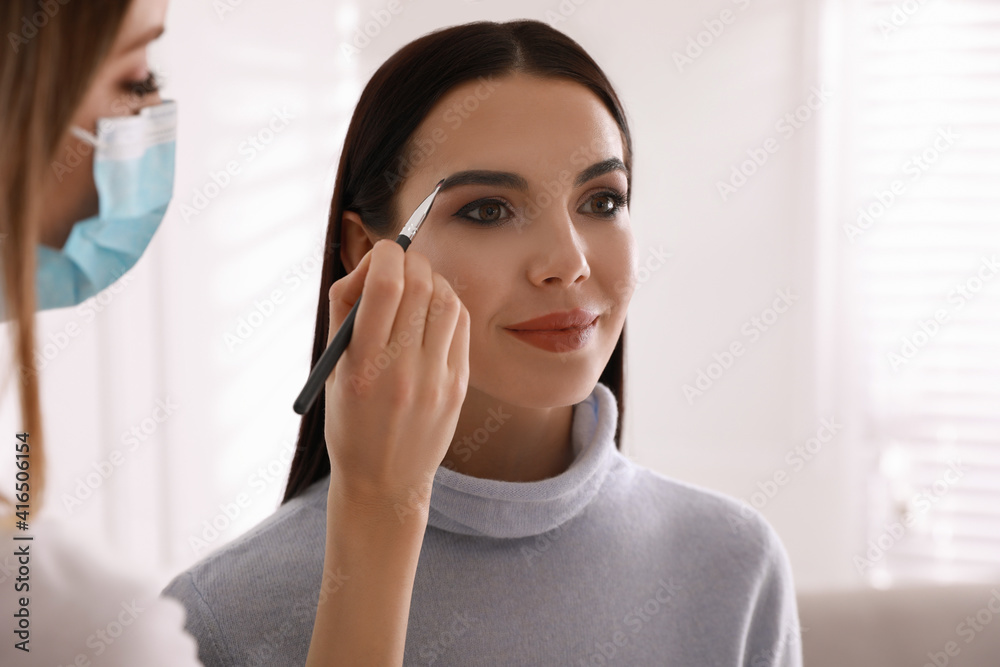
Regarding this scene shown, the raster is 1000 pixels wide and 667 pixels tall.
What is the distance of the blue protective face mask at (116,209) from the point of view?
0.65 m

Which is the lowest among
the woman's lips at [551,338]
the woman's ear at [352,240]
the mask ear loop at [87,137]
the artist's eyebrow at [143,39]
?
the woman's lips at [551,338]

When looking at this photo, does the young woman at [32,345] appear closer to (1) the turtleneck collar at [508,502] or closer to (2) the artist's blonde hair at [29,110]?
(2) the artist's blonde hair at [29,110]

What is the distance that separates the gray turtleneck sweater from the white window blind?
160cm

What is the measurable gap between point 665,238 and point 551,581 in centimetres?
167

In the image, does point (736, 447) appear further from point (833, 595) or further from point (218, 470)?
point (218, 470)

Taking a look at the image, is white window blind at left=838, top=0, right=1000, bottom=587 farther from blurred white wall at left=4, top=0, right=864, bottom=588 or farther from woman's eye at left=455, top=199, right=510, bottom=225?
woman's eye at left=455, top=199, right=510, bottom=225

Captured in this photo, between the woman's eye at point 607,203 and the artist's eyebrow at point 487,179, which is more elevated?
the artist's eyebrow at point 487,179

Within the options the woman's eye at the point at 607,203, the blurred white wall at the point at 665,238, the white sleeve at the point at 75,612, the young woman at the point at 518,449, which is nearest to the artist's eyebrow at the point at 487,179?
the young woman at the point at 518,449

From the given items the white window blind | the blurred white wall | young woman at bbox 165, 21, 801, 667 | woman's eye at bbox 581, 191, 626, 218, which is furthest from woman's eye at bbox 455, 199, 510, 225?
the white window blind

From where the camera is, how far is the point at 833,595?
120 cm

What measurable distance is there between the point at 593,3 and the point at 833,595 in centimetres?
184

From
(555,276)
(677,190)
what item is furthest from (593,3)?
(555,276)

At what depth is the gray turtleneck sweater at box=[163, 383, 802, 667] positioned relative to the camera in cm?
86

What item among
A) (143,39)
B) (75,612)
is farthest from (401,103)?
(75,612)
